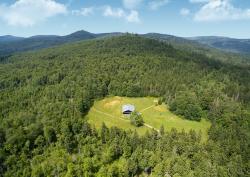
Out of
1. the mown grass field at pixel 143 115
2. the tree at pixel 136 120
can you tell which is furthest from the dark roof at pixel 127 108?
the tree at pixel 136 120

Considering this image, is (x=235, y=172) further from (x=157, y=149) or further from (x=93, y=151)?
(x=93, y=151)

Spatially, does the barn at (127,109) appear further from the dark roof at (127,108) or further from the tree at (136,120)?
the tree at (136,120)

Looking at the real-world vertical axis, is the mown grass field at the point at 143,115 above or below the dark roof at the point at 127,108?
below

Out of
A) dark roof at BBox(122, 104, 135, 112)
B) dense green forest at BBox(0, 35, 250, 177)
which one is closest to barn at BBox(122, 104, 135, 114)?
dark roof at BBox(122, 104, 135, 112)

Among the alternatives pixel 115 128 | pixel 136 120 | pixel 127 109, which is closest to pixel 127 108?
pixel 127 109

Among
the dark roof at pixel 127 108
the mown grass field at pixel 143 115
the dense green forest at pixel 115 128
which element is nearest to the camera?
the dense green forest at pixel 115 128

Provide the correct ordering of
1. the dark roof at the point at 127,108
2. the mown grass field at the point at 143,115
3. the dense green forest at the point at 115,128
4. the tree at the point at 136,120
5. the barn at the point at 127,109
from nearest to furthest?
the dense green forest at the point at 115,128 < the tree at the point at 136,120 < the mown grass field at the point at 143,115 < the barn at the point at 127,109 < the dark roof at the point at 127,108

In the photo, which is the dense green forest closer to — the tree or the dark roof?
the tree
